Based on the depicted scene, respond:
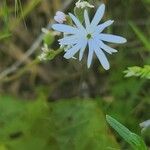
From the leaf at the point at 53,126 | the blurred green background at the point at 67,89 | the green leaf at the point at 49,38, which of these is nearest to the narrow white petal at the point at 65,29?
the blurred green background at the point at 67,89

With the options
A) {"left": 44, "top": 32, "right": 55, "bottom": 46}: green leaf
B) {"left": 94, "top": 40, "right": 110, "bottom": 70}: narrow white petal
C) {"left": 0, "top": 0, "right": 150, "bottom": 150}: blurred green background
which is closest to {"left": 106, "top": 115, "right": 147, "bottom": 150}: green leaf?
{"left": 94, "top": 40, "right": 110, "bottom": 70}: narrow white petal

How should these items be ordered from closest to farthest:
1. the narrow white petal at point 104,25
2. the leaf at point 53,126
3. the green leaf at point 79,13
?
the narrow white petal at point 104,25 < the green leaf at point 79,13 < the leaf at point 53,126

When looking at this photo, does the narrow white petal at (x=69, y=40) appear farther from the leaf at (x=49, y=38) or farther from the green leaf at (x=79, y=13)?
the leaf at (x=49, y=38)

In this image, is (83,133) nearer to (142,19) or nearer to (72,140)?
(72,140)

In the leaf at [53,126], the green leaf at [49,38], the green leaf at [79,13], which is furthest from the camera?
the leaf at [53,126]

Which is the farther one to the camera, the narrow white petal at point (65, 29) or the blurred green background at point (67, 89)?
the blurred green background at point (67, 89)

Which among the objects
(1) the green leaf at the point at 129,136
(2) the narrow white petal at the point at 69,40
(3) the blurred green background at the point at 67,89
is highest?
(2) the narrow white petal at the point at 69,40

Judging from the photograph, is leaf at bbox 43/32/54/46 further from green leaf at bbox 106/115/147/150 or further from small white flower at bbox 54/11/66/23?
green leaf at bbox 106/115/147/150

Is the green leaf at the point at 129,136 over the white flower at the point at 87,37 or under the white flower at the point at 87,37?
under

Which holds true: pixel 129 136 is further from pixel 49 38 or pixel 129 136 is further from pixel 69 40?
pixel 49 38
